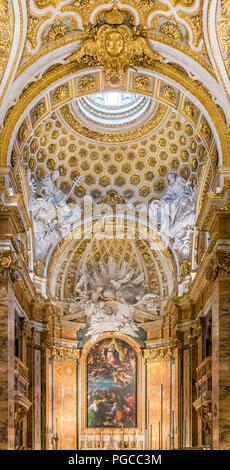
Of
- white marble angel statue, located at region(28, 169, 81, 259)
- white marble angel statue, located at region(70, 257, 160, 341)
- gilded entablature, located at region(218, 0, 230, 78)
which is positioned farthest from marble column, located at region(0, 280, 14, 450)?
white marble angel statue, located at region(70, 257, 160, 341)

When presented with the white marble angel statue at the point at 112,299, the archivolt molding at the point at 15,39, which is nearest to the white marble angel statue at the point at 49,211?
the white marble angel statue at the point at 112,299

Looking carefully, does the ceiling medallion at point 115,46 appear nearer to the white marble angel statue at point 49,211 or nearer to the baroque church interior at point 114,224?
the baroque church interior at point 114,224

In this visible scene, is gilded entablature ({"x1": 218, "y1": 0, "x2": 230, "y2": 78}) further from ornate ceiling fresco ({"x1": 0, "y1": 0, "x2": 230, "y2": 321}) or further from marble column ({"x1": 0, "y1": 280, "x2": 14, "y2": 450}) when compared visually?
marble column ({"x1": 0, "y1": 280, "x2": 14, "y2": 450})

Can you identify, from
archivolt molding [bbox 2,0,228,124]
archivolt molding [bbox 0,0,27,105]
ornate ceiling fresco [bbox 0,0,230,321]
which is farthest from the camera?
ornate ceiling fresco [bbox 0,0,230,321]

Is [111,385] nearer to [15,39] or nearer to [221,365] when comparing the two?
[221,365]

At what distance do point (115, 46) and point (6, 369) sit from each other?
10.4 m

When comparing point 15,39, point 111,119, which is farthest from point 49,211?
point 15,39

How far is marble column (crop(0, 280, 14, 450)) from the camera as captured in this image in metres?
21.2

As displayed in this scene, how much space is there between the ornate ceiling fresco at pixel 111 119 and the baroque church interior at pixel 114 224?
0.06 m

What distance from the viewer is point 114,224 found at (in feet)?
111

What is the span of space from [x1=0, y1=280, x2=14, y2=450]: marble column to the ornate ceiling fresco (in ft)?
9.76

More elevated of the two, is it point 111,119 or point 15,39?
point 111,119

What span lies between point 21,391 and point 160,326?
362 inches
